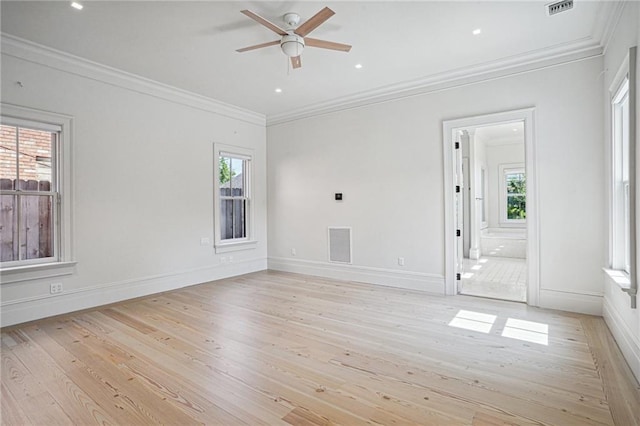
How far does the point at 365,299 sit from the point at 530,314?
1.88 meters

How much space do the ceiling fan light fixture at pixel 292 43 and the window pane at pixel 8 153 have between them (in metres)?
3.11

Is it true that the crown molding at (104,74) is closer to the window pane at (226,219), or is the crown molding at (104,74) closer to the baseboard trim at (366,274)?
the window pane at (226,219)

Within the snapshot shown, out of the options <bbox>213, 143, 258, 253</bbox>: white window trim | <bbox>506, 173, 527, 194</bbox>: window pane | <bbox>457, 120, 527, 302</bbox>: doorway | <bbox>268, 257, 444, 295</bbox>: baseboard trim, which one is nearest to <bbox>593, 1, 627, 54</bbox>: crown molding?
<bbox>457, 120, 527, 302</bbox>: doorway

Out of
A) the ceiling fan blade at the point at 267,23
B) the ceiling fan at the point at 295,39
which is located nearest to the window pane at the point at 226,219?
the ceiling fan at the point at 295,39

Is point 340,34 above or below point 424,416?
above

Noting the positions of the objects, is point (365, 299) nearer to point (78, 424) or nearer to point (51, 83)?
point (78, 424)

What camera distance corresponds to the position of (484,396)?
2111mm

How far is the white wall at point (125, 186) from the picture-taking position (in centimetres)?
375

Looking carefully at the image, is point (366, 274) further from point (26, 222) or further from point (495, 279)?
point (26, 222)

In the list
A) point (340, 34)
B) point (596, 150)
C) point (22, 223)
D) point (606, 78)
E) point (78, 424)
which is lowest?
point (78, 424)

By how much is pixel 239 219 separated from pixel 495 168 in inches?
306

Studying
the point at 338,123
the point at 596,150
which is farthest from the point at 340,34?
the point at 596,150

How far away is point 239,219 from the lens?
20.6 ft

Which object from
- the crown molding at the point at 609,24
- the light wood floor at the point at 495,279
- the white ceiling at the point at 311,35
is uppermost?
the white ceiling at the point at 311,35
